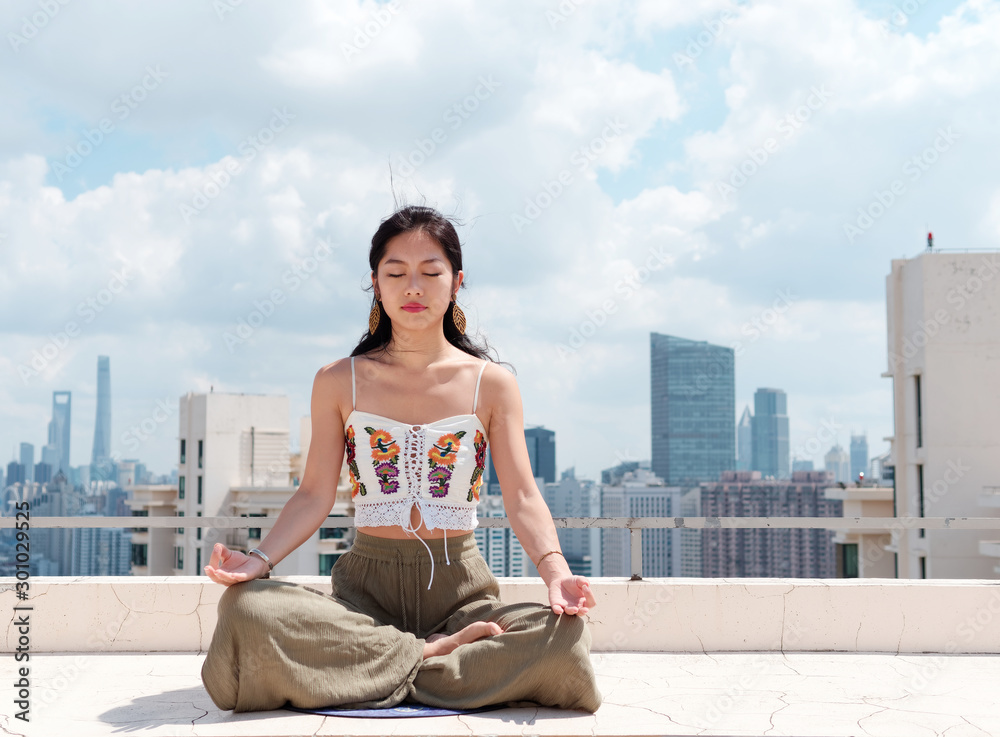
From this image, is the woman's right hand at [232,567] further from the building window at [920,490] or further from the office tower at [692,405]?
the office tower at [692,405]

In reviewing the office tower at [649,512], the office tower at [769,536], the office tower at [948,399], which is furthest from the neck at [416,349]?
the office tower at [649,512]

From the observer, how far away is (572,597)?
8.49 ft

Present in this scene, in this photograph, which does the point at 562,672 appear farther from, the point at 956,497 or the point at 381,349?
the point at 956,497

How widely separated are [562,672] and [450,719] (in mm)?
346

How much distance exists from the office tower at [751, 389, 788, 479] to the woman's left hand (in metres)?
148

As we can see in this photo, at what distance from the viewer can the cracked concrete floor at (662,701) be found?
245 cm

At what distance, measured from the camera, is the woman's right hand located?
8.07ft

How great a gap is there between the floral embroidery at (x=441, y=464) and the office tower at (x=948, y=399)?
27961mm

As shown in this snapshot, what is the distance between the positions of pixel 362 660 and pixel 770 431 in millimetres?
162950

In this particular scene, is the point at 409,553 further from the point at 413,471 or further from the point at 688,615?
the point at 688,615

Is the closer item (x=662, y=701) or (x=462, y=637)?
(x=462, y=637)

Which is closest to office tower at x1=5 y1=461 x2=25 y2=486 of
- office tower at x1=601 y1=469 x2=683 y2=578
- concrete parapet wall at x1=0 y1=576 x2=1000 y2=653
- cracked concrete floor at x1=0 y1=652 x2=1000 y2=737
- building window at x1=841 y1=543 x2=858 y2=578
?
office tower at x1=601 y1=469 x2=683 y2=578

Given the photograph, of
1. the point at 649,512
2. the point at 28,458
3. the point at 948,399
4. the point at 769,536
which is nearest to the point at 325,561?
the point at 948,399

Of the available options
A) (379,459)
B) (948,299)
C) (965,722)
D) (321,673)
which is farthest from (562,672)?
(948,299)
